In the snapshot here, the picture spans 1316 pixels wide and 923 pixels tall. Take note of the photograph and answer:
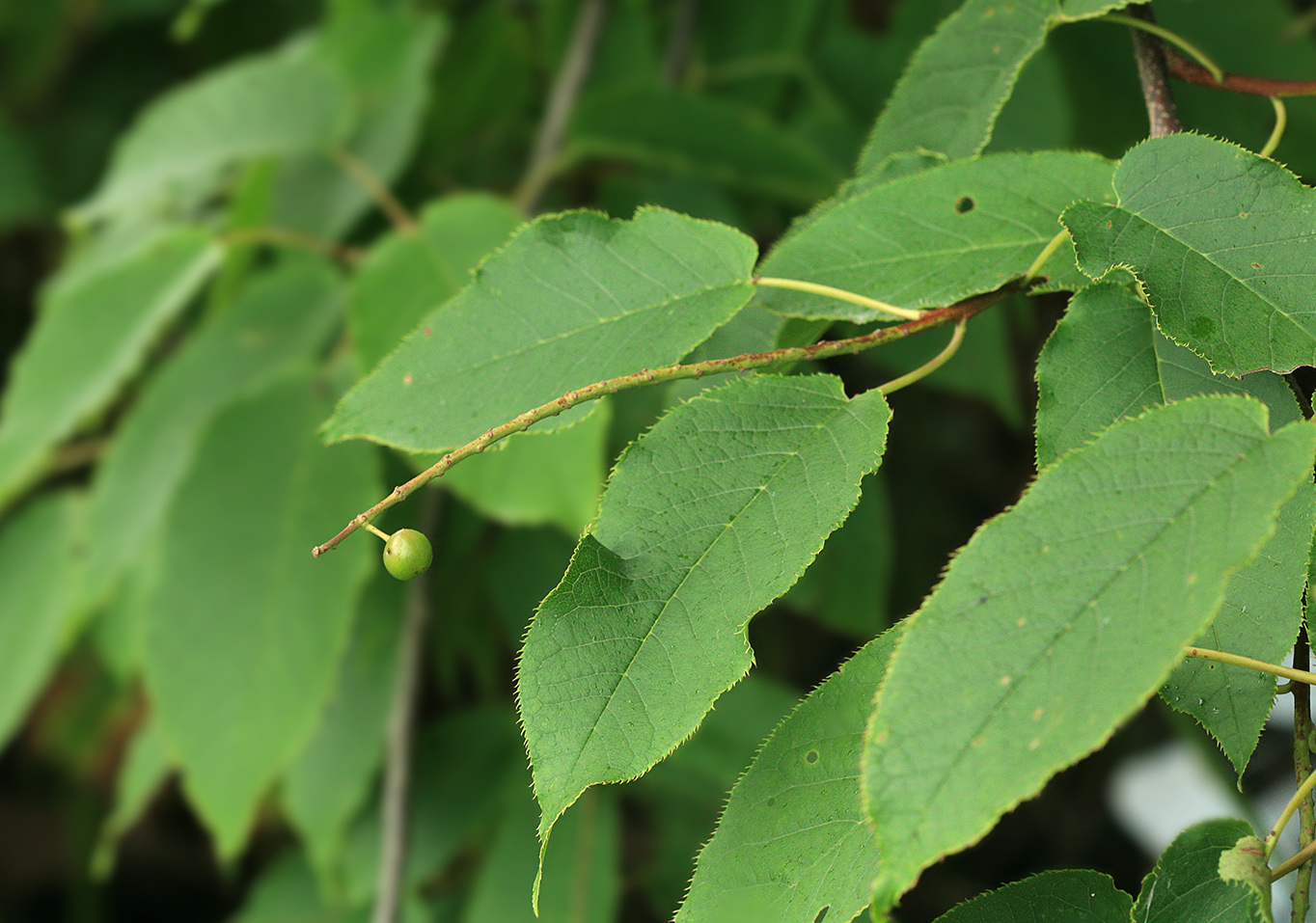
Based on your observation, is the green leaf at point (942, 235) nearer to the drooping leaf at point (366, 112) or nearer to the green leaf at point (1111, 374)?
the green leaf at point (1111, 374)

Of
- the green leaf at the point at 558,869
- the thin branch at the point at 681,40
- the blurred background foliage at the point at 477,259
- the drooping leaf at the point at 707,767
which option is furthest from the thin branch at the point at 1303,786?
the thin branch at the point at 681,40

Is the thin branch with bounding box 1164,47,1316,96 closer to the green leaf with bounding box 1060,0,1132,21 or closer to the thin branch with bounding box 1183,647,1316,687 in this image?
the green leaf with bounding box 1060,0,1132,21

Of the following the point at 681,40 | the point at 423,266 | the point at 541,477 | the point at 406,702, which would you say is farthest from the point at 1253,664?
the point at 681,40

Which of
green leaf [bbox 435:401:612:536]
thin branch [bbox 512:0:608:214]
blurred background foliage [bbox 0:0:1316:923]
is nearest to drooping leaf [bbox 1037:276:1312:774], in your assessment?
blurred background foliage [bbox 0:0:1316:923]

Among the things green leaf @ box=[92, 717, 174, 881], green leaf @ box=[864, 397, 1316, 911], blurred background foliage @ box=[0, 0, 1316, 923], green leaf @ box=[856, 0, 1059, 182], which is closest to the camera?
green leaf @ box=[864, 397, 1316, 911]

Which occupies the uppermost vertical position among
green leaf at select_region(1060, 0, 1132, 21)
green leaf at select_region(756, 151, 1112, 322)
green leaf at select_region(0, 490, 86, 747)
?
green leaf at select_region(1060, 0, 1132, 21)

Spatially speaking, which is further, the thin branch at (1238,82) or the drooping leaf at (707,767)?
the drooping leaf at (707,767)

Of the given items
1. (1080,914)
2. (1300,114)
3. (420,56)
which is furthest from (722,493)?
(420,56)

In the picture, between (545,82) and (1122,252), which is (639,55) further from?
(1122,252)
